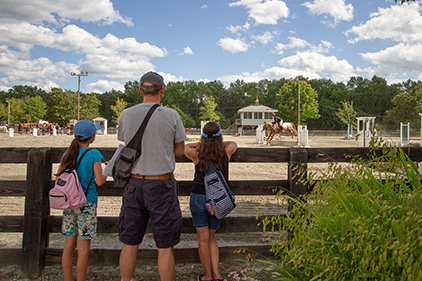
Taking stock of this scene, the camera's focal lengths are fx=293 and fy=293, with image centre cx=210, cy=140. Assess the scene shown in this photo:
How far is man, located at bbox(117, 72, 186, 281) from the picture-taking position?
2.30 m

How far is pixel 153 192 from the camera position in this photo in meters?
2.28

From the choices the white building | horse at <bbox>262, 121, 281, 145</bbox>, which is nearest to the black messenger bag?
horse at <bbox>262, 121, 281, 145</bbox>

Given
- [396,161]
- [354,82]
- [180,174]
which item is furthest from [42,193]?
[354,82]

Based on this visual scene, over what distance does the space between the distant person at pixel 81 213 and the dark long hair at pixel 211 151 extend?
0.89m

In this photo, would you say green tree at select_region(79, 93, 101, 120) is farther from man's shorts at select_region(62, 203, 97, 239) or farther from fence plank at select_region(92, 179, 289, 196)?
man's shorts at select_region(62, 203, 97, 239)

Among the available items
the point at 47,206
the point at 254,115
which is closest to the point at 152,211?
the point at 47,206

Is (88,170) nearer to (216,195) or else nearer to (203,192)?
(203,192)

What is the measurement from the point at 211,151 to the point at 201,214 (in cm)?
58

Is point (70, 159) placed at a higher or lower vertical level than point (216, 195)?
higher

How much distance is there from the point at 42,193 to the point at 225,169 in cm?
185

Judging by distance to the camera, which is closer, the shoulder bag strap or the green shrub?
the green shrub

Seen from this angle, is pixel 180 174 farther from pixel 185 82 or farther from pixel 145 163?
pixel 185 82

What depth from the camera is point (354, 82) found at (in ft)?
302

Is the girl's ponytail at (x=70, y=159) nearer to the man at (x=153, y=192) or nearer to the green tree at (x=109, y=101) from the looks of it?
the man at (x=153, y=192)
